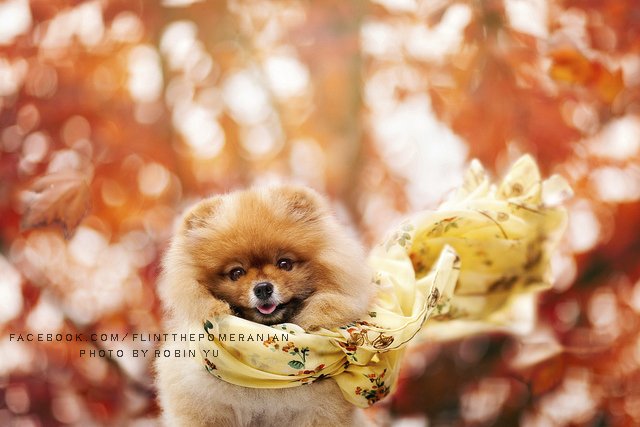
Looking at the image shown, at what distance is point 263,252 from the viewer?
6.47ft

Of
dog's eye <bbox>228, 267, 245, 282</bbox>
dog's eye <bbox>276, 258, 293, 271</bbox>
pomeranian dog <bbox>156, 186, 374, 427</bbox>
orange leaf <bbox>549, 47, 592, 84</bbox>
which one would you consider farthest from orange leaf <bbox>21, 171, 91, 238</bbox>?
orange leaf <bbox>549, 47, 592, 84</bbox>

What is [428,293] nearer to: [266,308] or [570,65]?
[266,308]

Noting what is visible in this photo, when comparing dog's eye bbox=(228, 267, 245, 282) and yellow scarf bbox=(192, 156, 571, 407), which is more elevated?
dog's eye bbox=(228, 267, 245, 282)

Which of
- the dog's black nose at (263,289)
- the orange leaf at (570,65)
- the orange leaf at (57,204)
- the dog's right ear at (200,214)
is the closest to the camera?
the dog's black nose at (263,289)

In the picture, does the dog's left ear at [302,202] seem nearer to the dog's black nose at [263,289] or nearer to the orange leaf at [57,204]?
the dog's black nose at [263,289]

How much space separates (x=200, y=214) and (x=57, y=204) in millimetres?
923

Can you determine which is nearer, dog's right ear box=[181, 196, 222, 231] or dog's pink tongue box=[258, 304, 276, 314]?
dog's pink tongue box=[258, 304, 276, 314]

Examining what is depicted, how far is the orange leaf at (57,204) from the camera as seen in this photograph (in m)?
2.65

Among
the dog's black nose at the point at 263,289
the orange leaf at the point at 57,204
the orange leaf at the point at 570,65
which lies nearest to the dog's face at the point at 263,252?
the dog's black nose at the point at 263,289

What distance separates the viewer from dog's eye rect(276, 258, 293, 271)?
1996 mm

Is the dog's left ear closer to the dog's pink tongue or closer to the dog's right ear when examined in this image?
the dog's right ear

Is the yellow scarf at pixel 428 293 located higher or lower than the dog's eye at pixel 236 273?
lower

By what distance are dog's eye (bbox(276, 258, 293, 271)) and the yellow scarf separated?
0.59ft

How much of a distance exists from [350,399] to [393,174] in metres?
2.84
